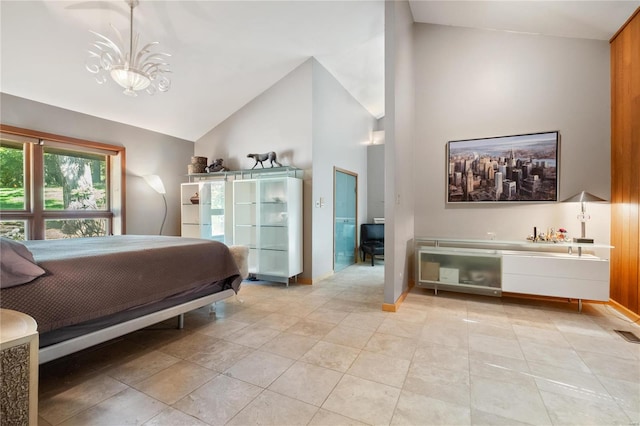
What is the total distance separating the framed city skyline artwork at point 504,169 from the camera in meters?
3.58

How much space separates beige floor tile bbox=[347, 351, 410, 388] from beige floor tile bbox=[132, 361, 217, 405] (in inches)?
39.3

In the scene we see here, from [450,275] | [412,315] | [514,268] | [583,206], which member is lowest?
[412,315]

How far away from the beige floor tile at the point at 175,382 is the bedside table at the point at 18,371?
2.09 feet

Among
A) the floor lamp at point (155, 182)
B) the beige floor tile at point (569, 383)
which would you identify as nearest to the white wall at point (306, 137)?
the floor lamp at point (155, 182)

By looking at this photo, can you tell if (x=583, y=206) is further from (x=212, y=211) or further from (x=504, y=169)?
(x=212, y=211)

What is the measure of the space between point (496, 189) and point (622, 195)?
1186mm

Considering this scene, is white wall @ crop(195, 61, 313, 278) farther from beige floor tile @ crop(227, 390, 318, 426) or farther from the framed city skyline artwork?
beige floor tile @ crop(227, 390, 318, 426)

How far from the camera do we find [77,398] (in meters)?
1.68

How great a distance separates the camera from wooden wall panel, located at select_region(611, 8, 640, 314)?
9.40ft

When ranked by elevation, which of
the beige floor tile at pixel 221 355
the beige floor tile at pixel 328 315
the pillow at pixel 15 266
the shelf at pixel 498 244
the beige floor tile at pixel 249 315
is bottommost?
the beige floor tile at pixel 328 315

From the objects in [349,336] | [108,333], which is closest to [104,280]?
[108,333]

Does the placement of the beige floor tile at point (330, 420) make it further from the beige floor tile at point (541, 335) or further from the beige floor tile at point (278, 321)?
the beige floor tile at point (541, 335)

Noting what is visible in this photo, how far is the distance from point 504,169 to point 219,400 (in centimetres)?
405

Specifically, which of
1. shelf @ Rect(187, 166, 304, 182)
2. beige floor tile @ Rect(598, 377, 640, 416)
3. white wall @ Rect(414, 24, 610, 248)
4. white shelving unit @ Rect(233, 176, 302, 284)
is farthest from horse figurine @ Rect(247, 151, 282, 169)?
beige floor tile @ Rect(598, 377, 640, 416)
